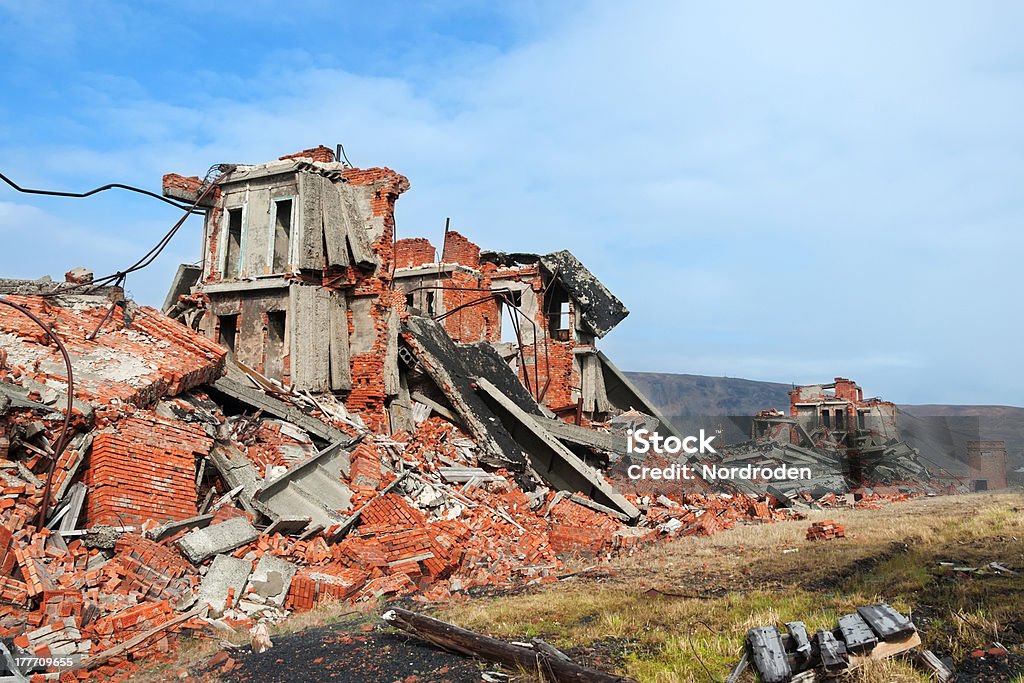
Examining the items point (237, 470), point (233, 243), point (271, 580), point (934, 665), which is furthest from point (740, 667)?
point (233, 243)

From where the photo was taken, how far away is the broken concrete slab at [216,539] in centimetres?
769

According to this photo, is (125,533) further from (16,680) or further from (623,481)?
(623,481)

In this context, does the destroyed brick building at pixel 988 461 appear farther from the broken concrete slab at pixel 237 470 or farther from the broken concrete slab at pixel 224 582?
the broken concrete slab at pixel 224 582

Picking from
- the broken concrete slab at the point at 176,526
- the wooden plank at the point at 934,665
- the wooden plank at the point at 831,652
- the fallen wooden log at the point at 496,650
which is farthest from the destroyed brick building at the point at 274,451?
the wooden plank at the point at 934,665

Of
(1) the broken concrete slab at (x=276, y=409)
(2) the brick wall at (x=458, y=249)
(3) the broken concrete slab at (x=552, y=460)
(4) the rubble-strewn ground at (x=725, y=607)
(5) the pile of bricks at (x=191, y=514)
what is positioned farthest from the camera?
(2) the brick wall at (x=458, y=249)

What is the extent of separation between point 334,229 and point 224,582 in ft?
27.4

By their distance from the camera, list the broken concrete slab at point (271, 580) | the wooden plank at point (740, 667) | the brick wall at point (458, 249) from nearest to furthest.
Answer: the wooden plank at point (740, 667) → the broken concrete slab at point (271, 580) → the brick wall at point (458, 249)

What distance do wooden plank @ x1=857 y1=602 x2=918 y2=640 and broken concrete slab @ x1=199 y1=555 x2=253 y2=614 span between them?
5.60m

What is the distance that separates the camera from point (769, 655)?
473 centimetres

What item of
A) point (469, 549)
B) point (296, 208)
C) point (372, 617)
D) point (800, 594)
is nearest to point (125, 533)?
point (372, 617)

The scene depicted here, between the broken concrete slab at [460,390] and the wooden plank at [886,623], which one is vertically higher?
the broken concrete slab at [460,390]

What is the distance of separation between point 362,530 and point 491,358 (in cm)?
758

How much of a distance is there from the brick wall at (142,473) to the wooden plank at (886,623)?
7086 mm

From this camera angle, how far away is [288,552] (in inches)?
328
